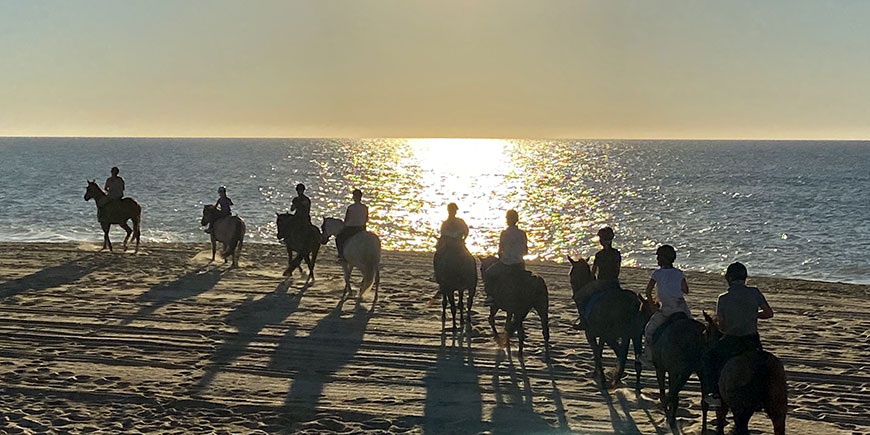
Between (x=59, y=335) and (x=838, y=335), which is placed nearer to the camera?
(x=59, y=335)

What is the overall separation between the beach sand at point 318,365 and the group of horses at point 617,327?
55 centimetres

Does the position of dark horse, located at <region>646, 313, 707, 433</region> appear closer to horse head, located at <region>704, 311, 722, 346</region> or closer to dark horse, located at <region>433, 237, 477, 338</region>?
horse head, located at <region>704, 311, 722, 346</region>

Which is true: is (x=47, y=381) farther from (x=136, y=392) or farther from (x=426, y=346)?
(x=426, y=346)

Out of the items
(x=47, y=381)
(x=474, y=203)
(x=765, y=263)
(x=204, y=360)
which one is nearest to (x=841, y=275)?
(x=765, y=263)

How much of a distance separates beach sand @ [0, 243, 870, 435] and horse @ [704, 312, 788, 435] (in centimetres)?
150

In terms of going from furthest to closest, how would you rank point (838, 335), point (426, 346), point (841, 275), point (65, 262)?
point (841, 275)
point (65, 262)
point (838, 335)
point (426, 346)

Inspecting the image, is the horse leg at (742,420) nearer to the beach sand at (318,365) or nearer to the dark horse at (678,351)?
the dark horse at (678,351)

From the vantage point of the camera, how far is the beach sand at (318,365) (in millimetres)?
9227

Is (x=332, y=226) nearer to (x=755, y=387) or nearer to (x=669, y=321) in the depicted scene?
(x=669, y=321)

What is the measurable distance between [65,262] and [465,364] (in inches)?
555

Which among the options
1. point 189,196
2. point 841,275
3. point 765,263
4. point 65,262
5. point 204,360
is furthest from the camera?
point 189,196

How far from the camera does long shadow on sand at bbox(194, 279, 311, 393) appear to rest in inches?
445

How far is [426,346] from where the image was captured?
12523mm

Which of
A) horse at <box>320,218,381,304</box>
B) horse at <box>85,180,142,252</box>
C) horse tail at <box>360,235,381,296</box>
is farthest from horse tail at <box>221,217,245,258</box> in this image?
horse tail at <box>360,235,381,296</box>
